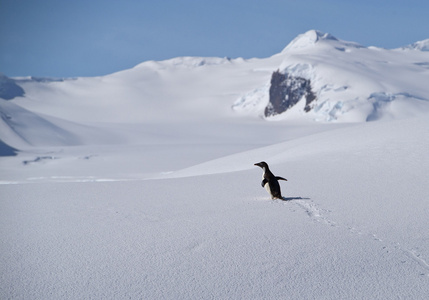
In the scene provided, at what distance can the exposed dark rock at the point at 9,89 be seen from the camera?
91594 mm

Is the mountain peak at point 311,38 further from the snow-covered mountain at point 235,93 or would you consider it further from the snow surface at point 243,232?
the snow surface at point 243,232

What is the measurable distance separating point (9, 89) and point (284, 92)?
62610 mm

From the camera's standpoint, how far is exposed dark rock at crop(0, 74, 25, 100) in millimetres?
91594

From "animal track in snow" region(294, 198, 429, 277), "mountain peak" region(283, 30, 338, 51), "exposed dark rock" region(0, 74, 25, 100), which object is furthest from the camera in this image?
"mountain peak" region(283, 30, 338, 51)

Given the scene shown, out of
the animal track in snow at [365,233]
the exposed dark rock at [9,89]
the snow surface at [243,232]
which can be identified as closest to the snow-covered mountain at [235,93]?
the exposed dark rock at [9,89]

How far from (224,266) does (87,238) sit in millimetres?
1674

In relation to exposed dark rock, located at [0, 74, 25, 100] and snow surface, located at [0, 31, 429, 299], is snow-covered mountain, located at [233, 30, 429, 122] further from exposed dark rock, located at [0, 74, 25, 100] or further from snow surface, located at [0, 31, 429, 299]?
exposed dark rock, located at [0, 74, 25, 100]

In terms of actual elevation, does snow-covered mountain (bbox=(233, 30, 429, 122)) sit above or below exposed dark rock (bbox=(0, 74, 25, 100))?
below

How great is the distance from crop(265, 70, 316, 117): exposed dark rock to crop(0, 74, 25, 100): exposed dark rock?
5715 cm

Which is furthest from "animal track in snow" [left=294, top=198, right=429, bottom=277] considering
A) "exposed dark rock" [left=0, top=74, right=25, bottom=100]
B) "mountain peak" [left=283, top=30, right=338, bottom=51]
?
"mountain peak" [left=283, top=30, right=338, bottom=51]

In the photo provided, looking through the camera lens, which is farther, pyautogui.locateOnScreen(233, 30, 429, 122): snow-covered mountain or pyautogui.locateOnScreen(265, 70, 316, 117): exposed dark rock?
pyautogui.locateOnScreen(265, 70, 316, 117): exposed dark rock

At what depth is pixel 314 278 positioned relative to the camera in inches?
142

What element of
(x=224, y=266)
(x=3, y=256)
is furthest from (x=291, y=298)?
(x=3, y=256)

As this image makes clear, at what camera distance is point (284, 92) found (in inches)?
2842
